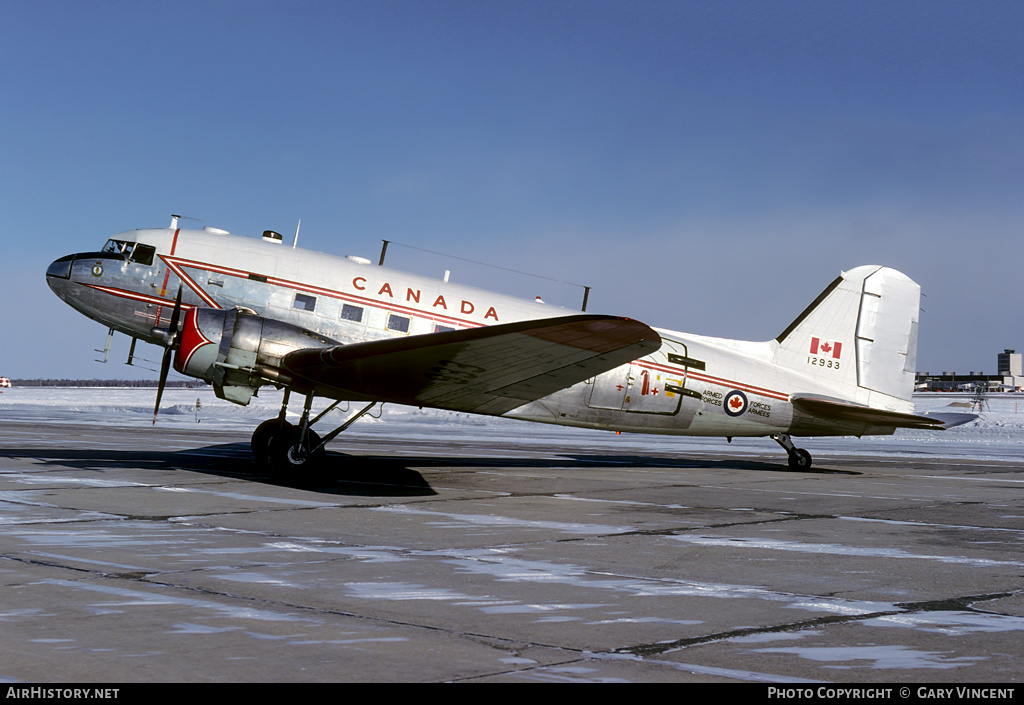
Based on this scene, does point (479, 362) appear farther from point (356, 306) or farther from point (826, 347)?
point (826, 347)

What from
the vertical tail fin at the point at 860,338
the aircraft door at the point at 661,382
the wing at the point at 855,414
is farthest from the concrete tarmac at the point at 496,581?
the vertical tail fin at the point at 860,338

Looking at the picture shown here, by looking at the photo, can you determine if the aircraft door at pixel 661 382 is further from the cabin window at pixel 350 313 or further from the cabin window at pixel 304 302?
the cabin window at pixel 304 302

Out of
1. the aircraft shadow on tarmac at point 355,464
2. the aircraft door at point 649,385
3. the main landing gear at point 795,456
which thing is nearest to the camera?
the aircraft shadow on tarmac at point 355,464

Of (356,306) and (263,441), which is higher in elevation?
(356,306)

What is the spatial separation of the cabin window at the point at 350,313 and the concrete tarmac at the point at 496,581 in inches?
115

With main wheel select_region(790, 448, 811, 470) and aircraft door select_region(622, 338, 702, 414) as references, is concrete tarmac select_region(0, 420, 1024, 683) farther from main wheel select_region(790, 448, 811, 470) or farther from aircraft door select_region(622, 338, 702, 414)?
main wheel select_region(790, 448, 811, 470)

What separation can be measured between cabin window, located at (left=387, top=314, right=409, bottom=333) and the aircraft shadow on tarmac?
2708 mm

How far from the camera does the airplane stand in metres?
13.2

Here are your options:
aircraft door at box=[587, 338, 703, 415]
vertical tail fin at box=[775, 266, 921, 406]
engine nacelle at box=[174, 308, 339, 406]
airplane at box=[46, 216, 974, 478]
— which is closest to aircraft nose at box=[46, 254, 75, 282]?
airplane at box=[46, 216, 974, 478]

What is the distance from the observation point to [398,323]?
53.3 ft

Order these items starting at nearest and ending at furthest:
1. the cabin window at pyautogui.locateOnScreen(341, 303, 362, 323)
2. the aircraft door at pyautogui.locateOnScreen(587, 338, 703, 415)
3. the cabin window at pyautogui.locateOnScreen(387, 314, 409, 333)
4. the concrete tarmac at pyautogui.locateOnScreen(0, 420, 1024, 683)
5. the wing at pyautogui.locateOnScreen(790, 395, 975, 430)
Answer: the concrete tarmac at pyautogui.locateOnScreen(0, 420, 1024, 683)
the cabin window at pyautogui.locateOnScreen(341, 303, 362, 323)
the cabin window at pyautogui.locateOnScreen(387, 314, 409, 333)
the aircraft door at pyautogui.locateOnScreen(587, 338, 703, 415)
the wing at pyautogui.locateOnScreen(790, 395, 975, 430)

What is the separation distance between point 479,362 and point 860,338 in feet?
36.3

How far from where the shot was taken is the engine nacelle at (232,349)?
1398 centimetres

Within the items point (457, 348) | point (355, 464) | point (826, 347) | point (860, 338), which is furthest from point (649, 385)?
point (457, 348)
